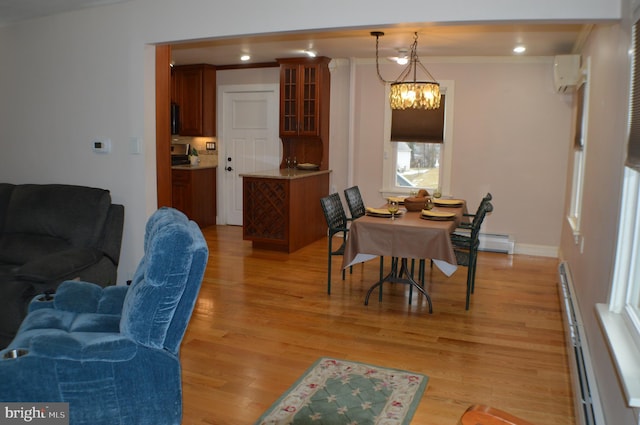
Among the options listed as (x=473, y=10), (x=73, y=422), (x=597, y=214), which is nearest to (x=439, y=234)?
(x=597, y=214)

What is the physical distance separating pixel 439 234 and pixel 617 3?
2.00 metres

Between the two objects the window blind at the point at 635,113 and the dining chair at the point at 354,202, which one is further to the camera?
the dining chair at the point at 354,202

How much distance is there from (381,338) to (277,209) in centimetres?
300

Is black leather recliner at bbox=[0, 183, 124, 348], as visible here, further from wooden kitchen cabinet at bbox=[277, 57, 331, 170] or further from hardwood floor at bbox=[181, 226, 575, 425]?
wooden kitchen cabinet at bbox=[277, 57, 331, 170]

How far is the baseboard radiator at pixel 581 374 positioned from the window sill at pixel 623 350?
0.45 m

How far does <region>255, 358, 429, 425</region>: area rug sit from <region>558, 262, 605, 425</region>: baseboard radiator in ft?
2.70

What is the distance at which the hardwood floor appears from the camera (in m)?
3.00

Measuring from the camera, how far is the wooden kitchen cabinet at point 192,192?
307 inches

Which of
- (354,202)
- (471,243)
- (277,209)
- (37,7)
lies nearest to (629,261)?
(471,243)

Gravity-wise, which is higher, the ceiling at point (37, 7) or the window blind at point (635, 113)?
the ceiling at point (37, 7)

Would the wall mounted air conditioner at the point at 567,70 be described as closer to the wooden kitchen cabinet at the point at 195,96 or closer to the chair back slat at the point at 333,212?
the chair back slat at the point at 333,212

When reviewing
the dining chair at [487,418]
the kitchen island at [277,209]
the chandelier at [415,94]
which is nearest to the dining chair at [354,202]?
the chandelier at [415,94]

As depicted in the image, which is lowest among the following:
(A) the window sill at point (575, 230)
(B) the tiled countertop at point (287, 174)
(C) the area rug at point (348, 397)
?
(C) the area rug at point (348, 397)

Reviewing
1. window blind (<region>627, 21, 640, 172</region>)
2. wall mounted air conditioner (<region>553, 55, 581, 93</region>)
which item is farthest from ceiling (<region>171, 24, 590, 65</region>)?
window blind (<region>627, 21, 640, 172</region>)
